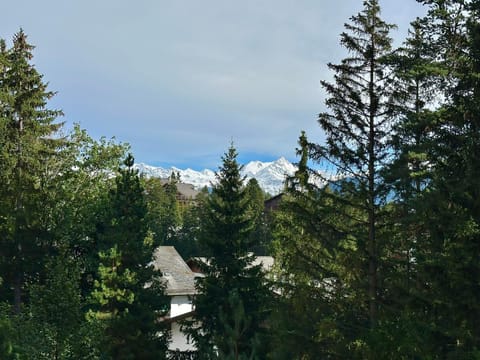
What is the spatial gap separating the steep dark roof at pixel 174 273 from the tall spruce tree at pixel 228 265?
12714mm

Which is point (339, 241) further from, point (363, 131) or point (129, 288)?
point (129, 288)

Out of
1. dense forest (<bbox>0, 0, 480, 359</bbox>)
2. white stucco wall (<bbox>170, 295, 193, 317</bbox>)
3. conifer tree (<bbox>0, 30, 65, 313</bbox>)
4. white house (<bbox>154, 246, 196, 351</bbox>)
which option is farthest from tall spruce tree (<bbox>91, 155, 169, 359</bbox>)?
white stucco wall (<bbox>170, 295, 193, 317</bbox>)

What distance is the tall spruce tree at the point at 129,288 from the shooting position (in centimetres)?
1941

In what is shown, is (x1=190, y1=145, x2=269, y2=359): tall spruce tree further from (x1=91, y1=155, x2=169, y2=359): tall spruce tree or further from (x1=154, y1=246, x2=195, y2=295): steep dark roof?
(x1=154, y1=246, x2=195, y2=295): steep dark roof

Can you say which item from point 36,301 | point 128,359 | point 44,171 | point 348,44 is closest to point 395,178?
point 348,44

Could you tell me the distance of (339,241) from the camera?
570 inches

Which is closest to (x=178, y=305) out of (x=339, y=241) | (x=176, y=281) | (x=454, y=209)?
(x=176, y=281)

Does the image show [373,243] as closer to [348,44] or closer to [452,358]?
[452,358]

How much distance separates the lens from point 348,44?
1434 centimetres

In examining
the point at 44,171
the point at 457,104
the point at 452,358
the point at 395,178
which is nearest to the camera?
the point at 452,358

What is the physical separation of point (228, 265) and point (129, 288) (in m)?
4.68

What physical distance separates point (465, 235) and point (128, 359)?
48.6ft

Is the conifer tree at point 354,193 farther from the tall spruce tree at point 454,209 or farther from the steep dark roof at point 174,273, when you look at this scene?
the steep dark roof at point 174,273

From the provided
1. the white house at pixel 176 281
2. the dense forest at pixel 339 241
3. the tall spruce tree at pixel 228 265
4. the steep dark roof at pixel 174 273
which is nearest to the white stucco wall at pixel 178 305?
the white house at pixel 176 281
